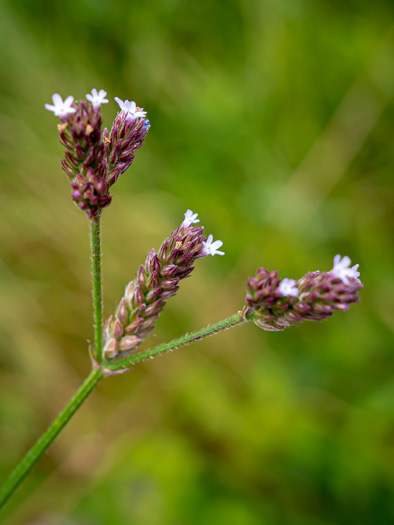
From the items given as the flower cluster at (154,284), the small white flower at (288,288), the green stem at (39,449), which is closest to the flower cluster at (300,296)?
the small white flower at (288,288)

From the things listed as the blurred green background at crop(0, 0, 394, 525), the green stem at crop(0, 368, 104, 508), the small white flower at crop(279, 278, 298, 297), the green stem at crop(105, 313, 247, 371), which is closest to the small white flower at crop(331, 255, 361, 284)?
the small white flower at crop(279, 278, 298, 297)

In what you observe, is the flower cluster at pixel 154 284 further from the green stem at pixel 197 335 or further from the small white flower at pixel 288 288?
the small white flower at pixel 288 288

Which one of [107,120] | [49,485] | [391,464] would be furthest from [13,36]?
[391,464]

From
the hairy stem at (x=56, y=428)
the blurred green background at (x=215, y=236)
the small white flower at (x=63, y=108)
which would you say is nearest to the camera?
the small white flower at (x=63, y=108)

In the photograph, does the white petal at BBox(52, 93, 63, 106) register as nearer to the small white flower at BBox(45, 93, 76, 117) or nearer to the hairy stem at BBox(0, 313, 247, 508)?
the small white flower at BBox(45, 93, 76, 117)

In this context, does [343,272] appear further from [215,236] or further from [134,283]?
[215,236]

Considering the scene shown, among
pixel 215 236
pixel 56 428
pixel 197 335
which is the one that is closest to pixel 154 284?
pixel 197 335
